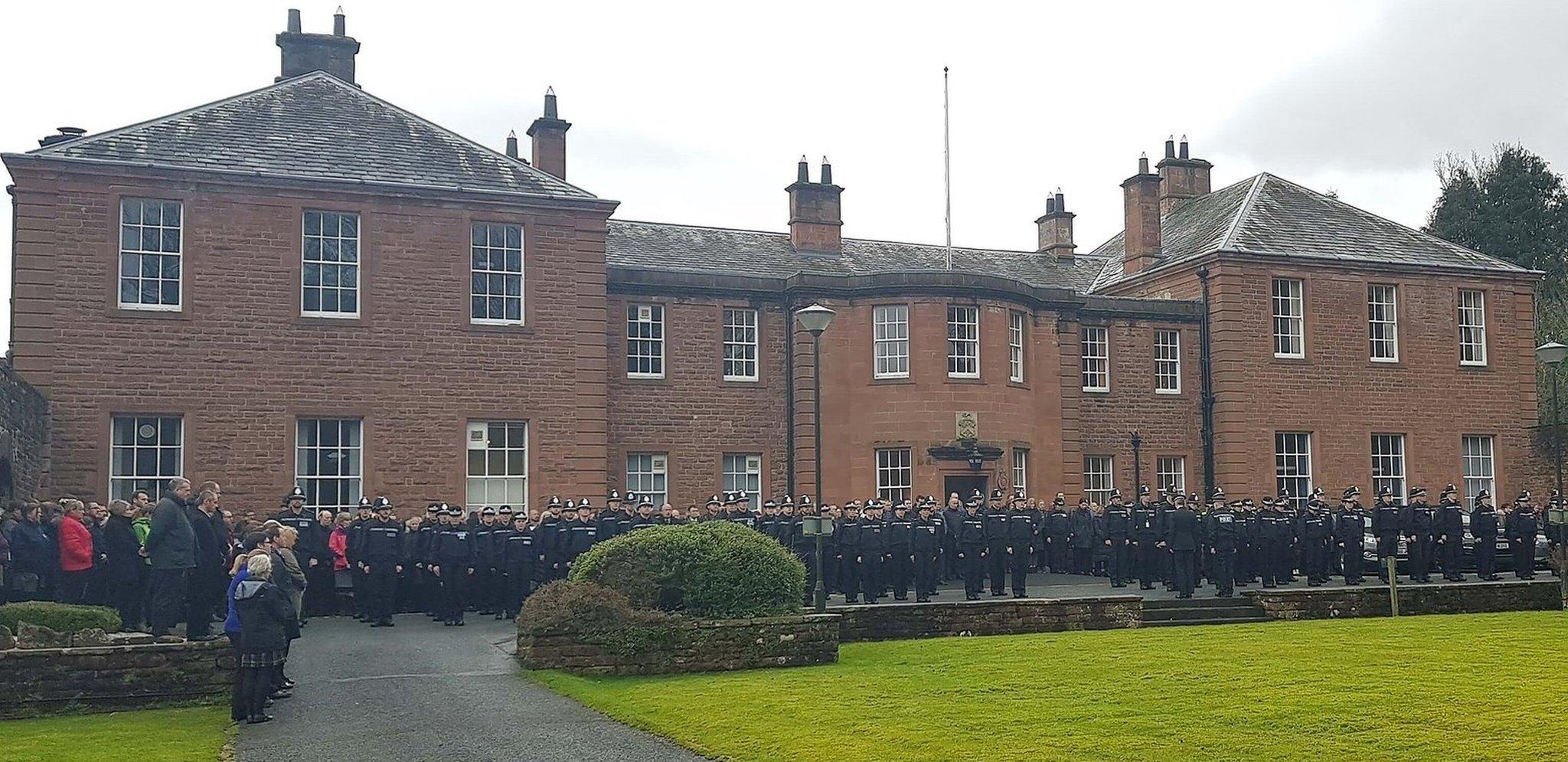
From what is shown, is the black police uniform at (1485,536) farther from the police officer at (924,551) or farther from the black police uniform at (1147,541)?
the police officer at (924,551)

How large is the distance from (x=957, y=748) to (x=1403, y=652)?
7151mm

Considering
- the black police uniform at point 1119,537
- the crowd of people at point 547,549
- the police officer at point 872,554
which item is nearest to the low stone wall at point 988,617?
the crowd of people at point 547,549

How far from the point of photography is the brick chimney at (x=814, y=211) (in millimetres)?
35969

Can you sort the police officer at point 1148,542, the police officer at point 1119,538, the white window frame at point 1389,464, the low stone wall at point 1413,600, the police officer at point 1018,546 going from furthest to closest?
the white window frame at point 1389,464
the police officer at point 1119,538
the police officer at point 1148,542
the police officer at point 1018,546
the low stone wall at point 1413,600

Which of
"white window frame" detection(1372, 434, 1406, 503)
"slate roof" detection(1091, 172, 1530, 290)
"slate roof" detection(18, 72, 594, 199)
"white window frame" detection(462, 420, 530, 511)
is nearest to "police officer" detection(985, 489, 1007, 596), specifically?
"white window frame" detection(462, 420, 530, 511)

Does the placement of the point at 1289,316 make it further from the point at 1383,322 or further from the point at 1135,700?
the point at 1135,700

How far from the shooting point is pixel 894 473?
29484 mm

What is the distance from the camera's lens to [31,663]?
1309 cm

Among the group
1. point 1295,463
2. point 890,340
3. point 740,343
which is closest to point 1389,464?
point 1295,463

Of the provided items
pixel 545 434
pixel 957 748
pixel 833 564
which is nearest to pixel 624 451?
pixel 545 434

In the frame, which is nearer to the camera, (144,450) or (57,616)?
(57,616)

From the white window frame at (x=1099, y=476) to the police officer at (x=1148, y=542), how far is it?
308 inches

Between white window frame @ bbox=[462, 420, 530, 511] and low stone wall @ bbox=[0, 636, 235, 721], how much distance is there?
12.6 meters

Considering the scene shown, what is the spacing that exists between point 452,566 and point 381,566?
99 centimetres
